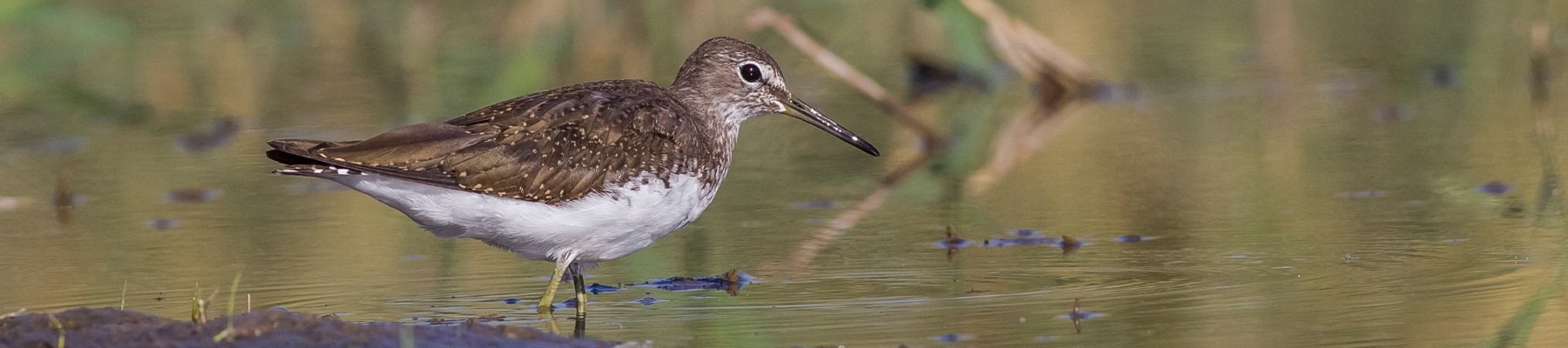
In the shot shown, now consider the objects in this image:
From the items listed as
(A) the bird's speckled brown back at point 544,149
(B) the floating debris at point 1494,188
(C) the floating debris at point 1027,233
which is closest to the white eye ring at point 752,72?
(A) the bird's speckled brown back at point 544,149

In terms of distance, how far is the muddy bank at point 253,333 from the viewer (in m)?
4.66

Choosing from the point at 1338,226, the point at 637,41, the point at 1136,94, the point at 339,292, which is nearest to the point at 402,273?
the point at 339,292

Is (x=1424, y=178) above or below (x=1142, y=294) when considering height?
above

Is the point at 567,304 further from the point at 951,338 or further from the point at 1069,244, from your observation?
the point at 1069,244

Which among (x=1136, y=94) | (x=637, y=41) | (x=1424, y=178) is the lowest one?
(x=1424, y=178)

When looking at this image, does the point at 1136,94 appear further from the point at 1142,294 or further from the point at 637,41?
the point at 1142,294

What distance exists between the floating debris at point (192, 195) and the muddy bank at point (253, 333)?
3431 mm

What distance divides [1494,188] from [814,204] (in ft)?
9.24

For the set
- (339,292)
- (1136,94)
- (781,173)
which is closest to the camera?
(339,292)

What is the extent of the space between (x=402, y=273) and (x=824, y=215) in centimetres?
196

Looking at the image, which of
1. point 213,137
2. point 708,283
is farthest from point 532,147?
point 213,137

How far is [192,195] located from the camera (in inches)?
329

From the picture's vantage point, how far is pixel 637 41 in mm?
14680

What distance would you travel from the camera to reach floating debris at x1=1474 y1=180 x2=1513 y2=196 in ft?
24.2
